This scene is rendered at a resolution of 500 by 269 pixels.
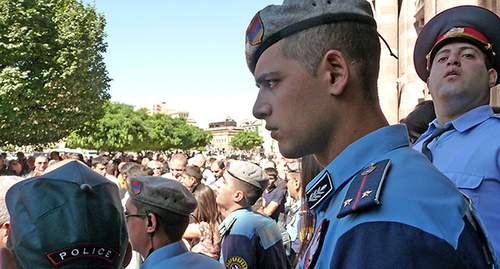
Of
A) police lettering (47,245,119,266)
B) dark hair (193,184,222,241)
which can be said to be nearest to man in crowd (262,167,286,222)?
dark hair (193,184,222,241)

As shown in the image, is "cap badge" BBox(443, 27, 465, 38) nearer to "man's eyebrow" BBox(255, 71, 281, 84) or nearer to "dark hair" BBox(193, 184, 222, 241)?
"man's eyebrow" BBox(255, 71, 281, 84)

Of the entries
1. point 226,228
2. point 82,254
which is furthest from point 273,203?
point 82,254

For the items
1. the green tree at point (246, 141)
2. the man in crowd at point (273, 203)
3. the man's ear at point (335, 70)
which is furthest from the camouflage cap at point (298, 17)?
the green tree at point (246, 141)

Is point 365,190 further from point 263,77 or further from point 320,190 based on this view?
point 263,77

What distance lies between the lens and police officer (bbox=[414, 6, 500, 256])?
2098 millimetres

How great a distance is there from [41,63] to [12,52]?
78.4 inches

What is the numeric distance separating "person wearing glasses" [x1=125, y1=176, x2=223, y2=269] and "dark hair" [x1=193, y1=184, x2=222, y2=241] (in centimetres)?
192

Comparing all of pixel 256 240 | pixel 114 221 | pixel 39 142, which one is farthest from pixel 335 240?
pixel 39 142

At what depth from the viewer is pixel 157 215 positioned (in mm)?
3053

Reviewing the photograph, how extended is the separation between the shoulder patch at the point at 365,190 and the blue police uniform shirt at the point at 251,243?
104 inches

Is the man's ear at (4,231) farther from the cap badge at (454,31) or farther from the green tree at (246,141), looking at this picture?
the green tree at (246,141)

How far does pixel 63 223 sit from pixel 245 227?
241cm

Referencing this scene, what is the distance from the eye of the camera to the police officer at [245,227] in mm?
3584

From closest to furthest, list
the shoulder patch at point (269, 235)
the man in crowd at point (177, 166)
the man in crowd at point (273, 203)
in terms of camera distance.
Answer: the shoulder patch at point (269, 235)
the man in crowd at point (273, 203)
the man in crowd at point (177, 166)
